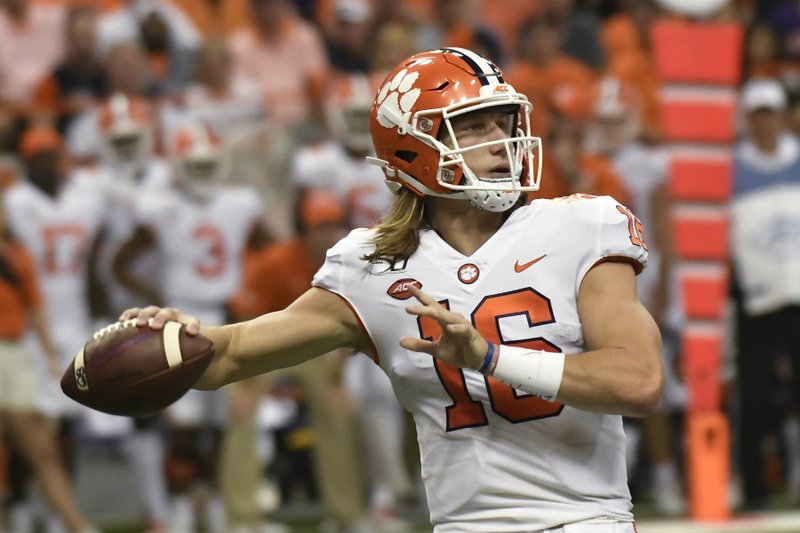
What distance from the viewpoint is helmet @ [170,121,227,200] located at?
7.59m

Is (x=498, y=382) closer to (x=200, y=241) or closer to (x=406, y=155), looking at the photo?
(x=406, y=155)

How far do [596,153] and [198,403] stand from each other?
253 centimetres

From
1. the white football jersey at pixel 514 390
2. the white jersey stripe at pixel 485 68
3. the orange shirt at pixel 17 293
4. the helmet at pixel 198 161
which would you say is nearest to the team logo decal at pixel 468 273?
the white football jersey at pixel 514 390

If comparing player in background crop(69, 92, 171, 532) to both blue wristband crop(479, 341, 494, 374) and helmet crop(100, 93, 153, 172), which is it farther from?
blue wristband crop(479, 341, 494, 374)

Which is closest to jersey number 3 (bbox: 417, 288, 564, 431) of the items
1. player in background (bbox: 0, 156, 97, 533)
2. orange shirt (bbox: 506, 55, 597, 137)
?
player in background (bbox: 0, 156, 97, 533)

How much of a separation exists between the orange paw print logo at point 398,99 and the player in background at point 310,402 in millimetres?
3772

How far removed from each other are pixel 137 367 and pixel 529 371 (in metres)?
0.83

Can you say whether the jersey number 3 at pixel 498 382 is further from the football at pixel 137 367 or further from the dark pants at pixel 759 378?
the dark pants at pixel 759 378

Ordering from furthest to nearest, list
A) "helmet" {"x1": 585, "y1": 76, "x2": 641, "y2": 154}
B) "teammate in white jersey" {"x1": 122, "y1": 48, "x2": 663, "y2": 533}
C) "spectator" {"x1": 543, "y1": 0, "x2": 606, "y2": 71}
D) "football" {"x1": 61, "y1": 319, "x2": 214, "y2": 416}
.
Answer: "spectator" {"x1": 543, "y1": 0, "x2": 606, "y2": 71}, "helmet" {"x1": 585, "y1": 76, "x2": 641, "y2": 154}, "football" {"x1": 61, "y1": 319, "x2": 214, "y2": 416}, "teammate in white jersey" {"x1": 122, "y1": 48, "x2": 663, "y2": 533}

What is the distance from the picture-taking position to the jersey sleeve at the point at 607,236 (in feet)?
9.95

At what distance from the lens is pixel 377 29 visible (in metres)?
9.20

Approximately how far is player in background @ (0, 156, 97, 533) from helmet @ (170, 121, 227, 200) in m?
0.90

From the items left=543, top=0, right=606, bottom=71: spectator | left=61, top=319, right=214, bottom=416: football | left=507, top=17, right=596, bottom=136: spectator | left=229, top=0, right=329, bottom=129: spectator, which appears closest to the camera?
left=61, top=319, right=214, bottom=416: football

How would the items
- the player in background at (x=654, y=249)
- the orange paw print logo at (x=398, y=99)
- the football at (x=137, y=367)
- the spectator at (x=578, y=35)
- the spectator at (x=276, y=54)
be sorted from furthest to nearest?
1. the spectator at (x=578, y=35)
2. the spectator at (x=276, y=54)
3. the player in background at (x=654, y=249)
4. the orange paw print logo at (x=398, y=99)
5. the football at (x=137, y=367)
